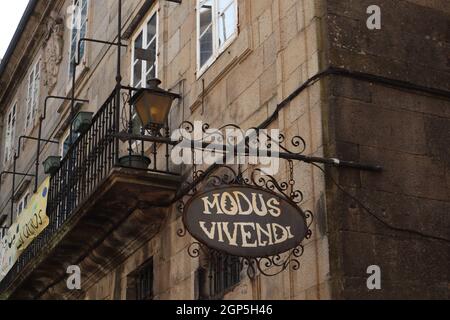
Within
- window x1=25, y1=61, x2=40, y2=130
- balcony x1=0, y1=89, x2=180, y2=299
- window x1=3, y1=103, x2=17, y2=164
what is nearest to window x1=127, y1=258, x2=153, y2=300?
balcony x1=0, y1=89, x2=180, y2=299

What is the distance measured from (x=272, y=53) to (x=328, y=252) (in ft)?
8.10

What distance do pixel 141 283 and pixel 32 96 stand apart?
30.9 feet

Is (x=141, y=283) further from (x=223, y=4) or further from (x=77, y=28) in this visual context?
(x=77, y=28)

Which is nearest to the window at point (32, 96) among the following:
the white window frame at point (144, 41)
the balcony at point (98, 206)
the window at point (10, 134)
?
the window at point (10, 134)

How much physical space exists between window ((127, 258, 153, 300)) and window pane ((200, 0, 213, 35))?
2890 mm

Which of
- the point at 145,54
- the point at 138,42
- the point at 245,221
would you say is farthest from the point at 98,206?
the point at 245,221

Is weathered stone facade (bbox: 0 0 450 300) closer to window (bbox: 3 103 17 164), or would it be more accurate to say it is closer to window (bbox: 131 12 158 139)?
window (bbox: 131 12 158 139)

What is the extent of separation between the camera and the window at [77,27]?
53.8 feet

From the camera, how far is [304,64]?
27.1 ft

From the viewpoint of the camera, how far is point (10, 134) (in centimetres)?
2212

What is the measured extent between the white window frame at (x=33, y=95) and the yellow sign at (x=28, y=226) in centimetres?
450

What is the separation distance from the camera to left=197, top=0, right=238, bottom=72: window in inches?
398

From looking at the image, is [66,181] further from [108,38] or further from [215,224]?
[215,224]
